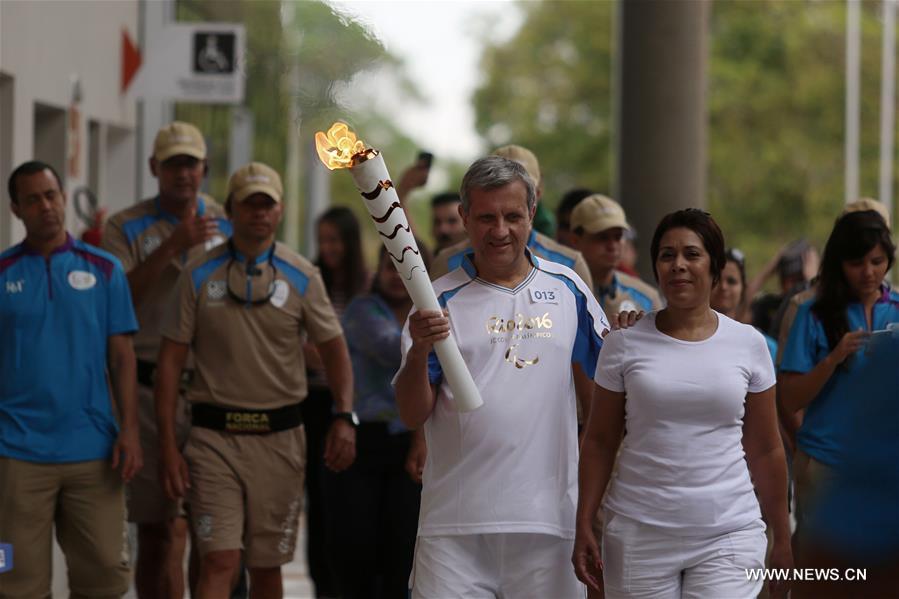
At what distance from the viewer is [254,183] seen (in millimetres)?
7223

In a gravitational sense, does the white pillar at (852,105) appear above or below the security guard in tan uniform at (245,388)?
above

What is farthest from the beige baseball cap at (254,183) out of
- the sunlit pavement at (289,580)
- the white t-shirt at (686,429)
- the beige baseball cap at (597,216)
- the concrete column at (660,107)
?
the concrete column at (660,107)

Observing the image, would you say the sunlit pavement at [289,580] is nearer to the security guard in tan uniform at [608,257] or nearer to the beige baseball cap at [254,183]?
the beige baseball cap at [254,183]

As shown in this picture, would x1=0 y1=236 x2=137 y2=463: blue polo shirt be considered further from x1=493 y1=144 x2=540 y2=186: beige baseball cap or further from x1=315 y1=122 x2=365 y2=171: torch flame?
x1=315 y1=122 x2=365 y2=171: torch flame

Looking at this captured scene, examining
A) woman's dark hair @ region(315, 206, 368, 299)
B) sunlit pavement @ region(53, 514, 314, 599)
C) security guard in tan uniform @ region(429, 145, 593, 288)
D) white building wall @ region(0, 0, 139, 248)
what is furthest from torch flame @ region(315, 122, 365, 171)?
sunlit pavement @ region(53, 514, 314, 599)

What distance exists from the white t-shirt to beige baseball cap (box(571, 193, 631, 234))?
224 cm

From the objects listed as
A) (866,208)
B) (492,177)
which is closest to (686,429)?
(492,177)

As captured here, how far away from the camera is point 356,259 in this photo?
969 centimetres

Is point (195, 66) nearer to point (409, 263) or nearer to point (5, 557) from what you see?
point (5, 557)

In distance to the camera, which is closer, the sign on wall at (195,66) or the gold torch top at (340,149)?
the gold torch top at (340,149)

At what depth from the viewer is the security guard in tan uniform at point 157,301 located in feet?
26.1

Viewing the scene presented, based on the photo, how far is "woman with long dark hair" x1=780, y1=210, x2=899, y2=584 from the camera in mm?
6434

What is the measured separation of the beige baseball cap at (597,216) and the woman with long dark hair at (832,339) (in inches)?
41.6

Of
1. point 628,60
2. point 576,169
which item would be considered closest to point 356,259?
point 628,60
